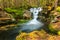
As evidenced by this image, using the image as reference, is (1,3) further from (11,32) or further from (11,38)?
(11,38)

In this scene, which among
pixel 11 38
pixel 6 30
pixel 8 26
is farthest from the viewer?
pixel 8 26

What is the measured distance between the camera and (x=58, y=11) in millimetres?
23266

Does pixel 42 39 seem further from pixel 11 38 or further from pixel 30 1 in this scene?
pixel 30 1

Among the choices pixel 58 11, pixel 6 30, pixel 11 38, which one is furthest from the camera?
pixel 58 11

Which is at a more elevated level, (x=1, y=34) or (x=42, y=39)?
(x=42, y=39)

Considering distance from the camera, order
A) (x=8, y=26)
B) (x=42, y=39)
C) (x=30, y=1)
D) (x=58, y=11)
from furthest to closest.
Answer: (x=30, y=1) < (x=58, y=11) < (x=8, y=26) < (x=42, y=39)

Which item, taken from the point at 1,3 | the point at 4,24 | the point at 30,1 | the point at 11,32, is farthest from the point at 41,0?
the point at 11,32

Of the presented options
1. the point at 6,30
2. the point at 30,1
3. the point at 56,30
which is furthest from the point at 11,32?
the point at 30,1

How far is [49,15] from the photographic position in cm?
2444

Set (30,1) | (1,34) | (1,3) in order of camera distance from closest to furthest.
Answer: (1,34) < (1,3) < (30,1)

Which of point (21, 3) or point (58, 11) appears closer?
point (58, 11)

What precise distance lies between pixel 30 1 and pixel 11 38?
2396cm

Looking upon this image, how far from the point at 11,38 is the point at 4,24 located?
574 centimetres

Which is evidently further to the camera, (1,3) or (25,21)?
(1,3)
